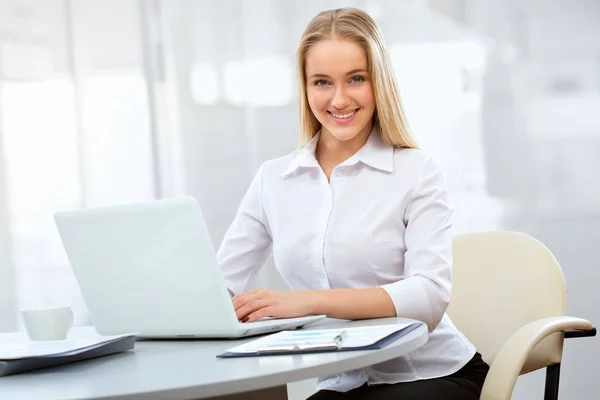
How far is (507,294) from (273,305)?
0.84 meters

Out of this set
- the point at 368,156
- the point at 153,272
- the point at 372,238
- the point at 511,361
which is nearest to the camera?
the point at 153,272

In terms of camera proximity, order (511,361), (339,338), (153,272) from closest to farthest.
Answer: (339,338) → (153,272) → (511,361)

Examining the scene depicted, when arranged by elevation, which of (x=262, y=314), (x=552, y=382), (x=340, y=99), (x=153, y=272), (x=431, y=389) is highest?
(x=340, y=99)

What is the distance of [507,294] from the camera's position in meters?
2.25

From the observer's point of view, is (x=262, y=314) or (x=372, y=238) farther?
(x=372, y=238)

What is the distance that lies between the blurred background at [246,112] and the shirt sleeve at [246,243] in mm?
1231

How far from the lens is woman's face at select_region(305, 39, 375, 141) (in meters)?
2.01

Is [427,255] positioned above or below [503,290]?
above

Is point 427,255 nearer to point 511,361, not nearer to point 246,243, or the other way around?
point 511,361

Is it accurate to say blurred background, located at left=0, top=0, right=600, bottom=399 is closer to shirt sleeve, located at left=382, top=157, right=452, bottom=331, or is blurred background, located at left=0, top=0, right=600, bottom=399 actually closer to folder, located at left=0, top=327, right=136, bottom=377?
shirt sleeve, located at left=382, top=157, right=452, bottom=331

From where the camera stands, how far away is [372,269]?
192 centimetres

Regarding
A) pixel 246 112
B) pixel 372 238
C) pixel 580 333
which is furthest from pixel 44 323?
pixel 246 112

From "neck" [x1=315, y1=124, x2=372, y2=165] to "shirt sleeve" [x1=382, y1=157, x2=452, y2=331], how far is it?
0.64 feet

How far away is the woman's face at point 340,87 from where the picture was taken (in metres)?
2.01
